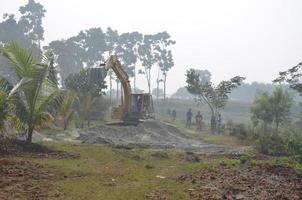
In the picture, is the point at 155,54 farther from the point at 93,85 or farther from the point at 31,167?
the point at 31,167

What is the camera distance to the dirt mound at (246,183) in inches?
372

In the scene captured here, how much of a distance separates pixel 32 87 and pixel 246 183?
823cm

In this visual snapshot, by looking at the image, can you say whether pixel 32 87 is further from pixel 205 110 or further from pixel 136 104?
pixel 205 110

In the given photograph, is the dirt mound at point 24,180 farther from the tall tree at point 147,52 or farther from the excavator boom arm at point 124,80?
the tall tree at point 147,52

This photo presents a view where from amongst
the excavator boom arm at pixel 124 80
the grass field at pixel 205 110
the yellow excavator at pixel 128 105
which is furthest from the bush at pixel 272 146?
the grass field at pixel 205 110

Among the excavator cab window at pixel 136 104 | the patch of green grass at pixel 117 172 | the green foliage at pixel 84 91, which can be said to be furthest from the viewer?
the green foliage at pixel 84 91

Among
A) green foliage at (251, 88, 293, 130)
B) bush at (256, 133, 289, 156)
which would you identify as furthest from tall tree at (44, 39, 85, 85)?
bush at (256, 133, 289, 156)

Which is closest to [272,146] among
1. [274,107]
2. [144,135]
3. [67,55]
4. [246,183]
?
[144,135]

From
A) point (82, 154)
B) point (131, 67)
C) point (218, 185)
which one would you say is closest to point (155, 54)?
point (131, 67)

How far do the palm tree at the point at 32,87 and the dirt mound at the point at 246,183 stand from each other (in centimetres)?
632

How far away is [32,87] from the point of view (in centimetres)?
1513

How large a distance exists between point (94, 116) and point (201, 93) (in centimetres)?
1057

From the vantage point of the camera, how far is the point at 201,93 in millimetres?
42406

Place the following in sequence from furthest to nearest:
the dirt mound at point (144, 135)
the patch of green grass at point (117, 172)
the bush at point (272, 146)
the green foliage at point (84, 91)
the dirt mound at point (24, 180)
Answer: the green foliage at point (84, 91), the dirt mound at point (144, 135), the bush at point (272, 146), the patch of green grass at point (117, 172), the dirt mound at point (24, 180)
